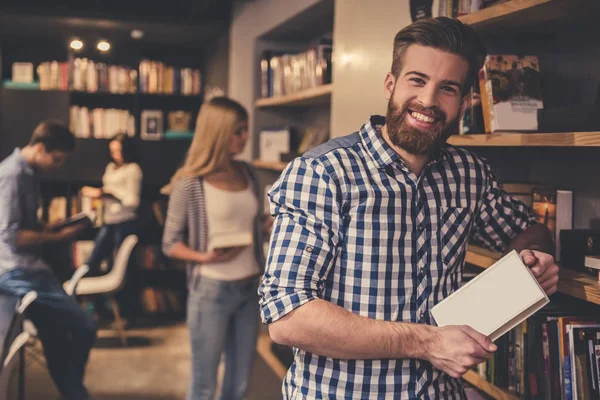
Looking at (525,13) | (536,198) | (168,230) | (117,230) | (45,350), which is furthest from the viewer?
(117,230)

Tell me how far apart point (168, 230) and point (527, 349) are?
5.59 feet

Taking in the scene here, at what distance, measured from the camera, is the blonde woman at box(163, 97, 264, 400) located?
2947 mm

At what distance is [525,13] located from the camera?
1819mm

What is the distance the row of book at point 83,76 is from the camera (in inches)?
250

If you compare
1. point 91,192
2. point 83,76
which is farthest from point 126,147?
point 83,76

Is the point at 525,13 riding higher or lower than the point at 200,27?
lower

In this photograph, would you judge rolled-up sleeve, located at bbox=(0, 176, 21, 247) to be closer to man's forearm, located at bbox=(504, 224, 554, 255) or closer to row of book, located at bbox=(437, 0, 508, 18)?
row of book, located at bbox=(437, 0, 508, 18)

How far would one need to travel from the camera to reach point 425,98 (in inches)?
56.7

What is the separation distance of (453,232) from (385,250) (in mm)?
210

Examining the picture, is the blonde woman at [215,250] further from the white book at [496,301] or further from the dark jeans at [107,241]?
the dark jeans at [107,241]

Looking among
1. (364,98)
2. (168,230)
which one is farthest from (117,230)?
(364,98)

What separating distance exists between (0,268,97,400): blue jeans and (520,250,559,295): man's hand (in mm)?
2636

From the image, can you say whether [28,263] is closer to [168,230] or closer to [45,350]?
[45,350]

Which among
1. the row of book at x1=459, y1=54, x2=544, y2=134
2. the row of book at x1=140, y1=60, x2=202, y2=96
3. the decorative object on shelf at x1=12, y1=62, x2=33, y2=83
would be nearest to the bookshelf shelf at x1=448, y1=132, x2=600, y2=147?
the row of book at x1=459, y1=54, x2=544, y2=134
